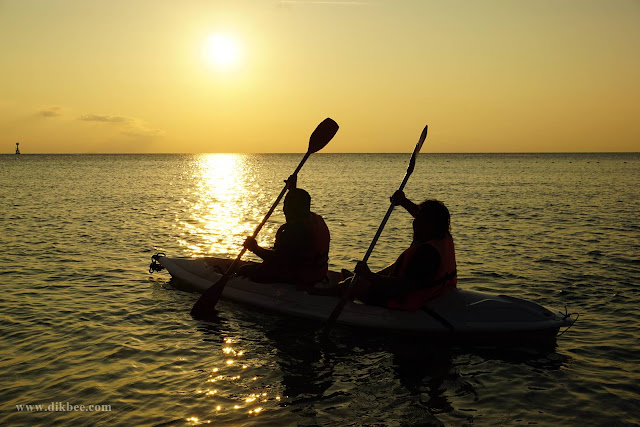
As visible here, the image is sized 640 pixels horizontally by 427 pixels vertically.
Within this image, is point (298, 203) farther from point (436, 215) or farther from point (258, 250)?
point (436, 215)

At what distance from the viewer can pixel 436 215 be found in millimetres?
6516

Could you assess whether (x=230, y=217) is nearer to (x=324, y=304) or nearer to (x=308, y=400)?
(x=324, y=304)

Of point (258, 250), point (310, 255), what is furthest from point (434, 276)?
point (258, 250)

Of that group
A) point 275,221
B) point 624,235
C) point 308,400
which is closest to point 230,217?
point 275,221

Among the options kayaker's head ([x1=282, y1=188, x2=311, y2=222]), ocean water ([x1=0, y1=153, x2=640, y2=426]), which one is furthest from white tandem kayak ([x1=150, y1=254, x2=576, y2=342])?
kayaker's head ([x1=282, y1=188, x2=311, y2=222])

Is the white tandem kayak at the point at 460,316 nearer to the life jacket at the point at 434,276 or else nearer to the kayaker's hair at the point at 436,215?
the life jacket at the point at 434,276

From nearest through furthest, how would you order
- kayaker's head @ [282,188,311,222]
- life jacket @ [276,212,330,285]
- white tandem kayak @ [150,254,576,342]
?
1. white tandem kayak @ [150,254,576,342]
2. kayaker's head @ [282,188,311,222]
3. life jacket @ [276,212,330,285]

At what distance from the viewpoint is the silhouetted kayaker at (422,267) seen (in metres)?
6.52

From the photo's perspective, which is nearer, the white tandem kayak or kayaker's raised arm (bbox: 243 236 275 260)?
the white tandem kayak

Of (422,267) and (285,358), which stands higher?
(422,267)

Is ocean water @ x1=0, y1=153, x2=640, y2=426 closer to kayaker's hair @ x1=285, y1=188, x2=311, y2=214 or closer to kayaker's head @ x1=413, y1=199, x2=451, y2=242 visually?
kayaker's head @ x1=413, y1=199, x2=451, y2=242

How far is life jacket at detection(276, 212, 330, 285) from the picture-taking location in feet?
25.1

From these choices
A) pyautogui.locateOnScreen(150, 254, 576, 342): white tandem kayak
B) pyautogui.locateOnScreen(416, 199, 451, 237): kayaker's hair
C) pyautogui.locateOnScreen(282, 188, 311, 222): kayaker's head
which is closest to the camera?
pyautogui.locateOnScreen(416, 199, 451, 237): kayaker's hair

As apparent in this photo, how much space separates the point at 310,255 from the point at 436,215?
6.92 feet
